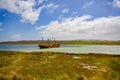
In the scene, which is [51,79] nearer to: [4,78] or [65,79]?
[65,79]

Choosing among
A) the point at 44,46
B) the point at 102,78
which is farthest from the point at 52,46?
the point at 102,78

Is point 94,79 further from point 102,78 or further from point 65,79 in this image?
point 65,79

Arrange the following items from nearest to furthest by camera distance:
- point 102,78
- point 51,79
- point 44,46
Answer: point 51,79, point 102,78, point 44,46

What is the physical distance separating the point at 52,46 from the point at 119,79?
111m

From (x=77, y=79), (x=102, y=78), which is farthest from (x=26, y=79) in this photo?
(x=102, y=78)

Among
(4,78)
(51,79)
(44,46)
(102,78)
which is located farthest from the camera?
(44,46)

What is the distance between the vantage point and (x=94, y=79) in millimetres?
16688

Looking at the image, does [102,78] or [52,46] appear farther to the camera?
[52,46]

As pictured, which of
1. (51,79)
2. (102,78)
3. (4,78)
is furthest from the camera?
(102,78)

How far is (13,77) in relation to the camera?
14.1 metres

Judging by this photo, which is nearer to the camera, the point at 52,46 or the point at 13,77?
the point at 13,77

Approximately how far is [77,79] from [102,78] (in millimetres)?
4296

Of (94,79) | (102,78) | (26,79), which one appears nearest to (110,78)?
(102,78)

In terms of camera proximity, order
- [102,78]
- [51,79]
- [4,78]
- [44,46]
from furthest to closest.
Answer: [44,46], [102,78], [51,79], [4,78]
